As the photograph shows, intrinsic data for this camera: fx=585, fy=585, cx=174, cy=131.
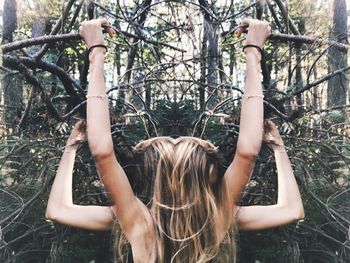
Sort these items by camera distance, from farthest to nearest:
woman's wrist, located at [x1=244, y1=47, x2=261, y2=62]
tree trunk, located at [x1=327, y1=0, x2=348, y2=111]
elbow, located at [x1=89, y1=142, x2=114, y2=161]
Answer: tree trunk, located at [x1=327, y1=0, x2=348, y2=111], woman's wrist, located at [x1=244, y1=47, x2=261, y2=62], elbow, located at [x1=89, y1=142, x2=114, y2=161]

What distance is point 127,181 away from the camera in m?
1.62

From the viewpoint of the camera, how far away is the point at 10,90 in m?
3.34

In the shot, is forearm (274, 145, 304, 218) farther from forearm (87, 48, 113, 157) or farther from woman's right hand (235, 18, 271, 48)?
forearm (87, 48, 113, 157)

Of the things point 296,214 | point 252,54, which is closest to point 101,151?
point 252,54

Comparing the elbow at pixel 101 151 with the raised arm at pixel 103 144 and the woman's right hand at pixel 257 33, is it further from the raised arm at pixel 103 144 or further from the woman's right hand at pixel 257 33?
the woman's right hand at pixel 257 33

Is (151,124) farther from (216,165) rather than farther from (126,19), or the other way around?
(216,165)

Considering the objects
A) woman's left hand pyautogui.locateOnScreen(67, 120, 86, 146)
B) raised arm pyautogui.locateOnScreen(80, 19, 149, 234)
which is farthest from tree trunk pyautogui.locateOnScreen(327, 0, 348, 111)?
raised arm pyautogui.locateOnScreen(80, 19, 149, 234)

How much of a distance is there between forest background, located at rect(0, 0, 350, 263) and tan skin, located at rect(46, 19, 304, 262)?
1220mm

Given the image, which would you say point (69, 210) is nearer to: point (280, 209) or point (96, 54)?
point (96, 54)

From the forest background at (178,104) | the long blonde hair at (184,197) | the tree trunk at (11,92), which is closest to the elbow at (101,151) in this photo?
the long blonde hair at (184,197)

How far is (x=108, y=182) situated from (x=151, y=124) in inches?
63.5

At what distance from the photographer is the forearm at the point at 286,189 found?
5.90ft

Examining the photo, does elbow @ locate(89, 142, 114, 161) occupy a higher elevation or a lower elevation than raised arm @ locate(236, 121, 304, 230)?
higher

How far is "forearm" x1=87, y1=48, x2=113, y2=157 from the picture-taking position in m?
1.57
